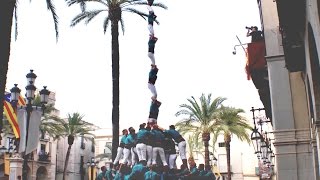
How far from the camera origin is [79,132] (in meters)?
58.1

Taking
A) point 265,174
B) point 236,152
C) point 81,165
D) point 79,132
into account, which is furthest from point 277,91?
point 81,165

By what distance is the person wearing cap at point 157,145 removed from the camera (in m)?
18.4

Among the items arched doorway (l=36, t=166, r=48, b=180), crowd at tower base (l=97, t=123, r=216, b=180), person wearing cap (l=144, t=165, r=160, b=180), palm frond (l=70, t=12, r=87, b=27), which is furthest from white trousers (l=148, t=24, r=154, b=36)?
arched doorway (l=36, t=166, r=48, b=180)

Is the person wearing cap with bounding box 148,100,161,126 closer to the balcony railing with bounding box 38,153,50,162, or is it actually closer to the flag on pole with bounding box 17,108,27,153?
the flag on pole with bounding box 17,108,27,153

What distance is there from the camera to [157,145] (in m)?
18.5

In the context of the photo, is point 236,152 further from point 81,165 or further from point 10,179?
point 10,179

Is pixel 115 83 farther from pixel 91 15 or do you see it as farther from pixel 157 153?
pixel 157 153

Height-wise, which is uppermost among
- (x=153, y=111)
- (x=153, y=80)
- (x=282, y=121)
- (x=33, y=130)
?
(x=153, y=80)

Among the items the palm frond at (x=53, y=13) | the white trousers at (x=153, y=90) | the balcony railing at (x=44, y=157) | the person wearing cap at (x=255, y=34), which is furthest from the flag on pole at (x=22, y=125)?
the balcony railing at (x=44, y=157)

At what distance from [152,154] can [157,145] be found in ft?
1.27

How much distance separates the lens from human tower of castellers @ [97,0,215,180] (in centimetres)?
1832

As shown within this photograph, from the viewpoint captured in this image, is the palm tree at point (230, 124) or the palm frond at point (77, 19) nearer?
the palm frond at point (77, 19)

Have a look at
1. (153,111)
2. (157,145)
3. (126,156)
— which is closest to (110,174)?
(126,156)

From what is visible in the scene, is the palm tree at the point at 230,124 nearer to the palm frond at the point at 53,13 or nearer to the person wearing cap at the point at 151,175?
the person wearing cap at the point at 151,175
